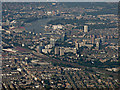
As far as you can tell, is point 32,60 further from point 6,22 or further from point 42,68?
point 6,22

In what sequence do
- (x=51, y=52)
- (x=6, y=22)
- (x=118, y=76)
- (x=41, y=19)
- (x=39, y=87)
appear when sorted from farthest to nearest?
(x=41, y=19)
(x=6, y=22)
(x=51, y=52)
(x=118, y=76)
(x=39, y=87)

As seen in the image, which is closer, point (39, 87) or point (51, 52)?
point (39, 87)

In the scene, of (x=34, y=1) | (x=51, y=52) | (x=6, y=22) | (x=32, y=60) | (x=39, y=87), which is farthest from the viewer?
(x=34, y=1)

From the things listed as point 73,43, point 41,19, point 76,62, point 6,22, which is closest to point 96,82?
point 76,62

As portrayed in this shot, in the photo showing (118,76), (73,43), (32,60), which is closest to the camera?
(118,76)

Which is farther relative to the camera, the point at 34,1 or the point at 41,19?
the point at 34,1

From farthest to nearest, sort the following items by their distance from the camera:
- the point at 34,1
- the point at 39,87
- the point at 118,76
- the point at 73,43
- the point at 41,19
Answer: the point at 34,1 → the point at 41,19 → the point at 73,43 → the point at 118,76 → the point at 39,87

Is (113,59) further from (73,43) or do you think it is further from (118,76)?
(73,43)

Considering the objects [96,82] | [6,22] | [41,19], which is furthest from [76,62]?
[41,19]
